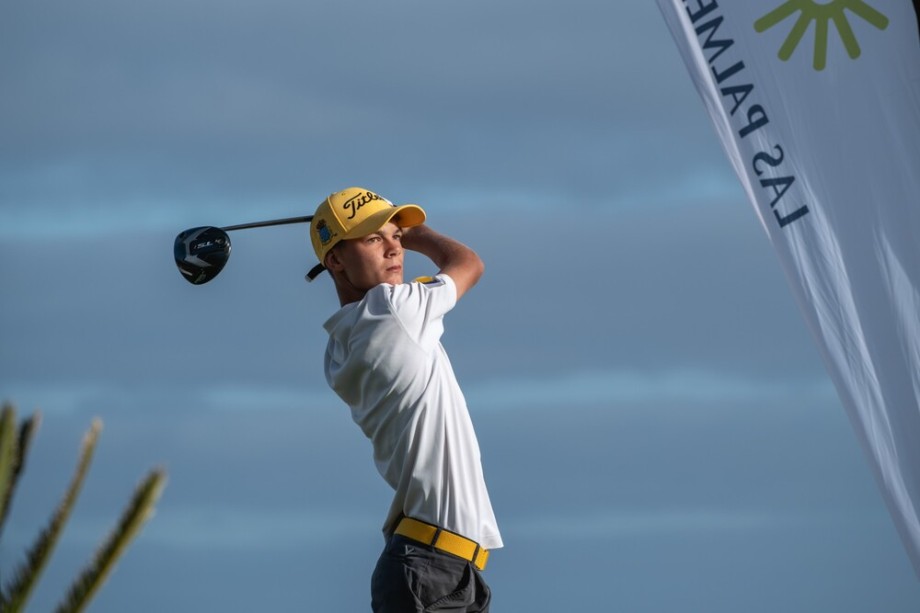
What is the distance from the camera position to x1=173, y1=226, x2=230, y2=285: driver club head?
338 inches

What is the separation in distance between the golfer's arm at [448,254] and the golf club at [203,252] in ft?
2.32

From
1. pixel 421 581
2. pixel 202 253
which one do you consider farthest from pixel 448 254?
pixel 421 581

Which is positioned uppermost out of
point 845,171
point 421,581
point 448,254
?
point 448,254

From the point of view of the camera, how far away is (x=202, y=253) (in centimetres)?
860

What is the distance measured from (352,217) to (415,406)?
3.69 ft

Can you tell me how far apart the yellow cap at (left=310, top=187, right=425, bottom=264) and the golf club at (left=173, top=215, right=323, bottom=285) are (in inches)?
17.4

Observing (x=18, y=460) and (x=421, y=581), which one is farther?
(x=421, y=581)

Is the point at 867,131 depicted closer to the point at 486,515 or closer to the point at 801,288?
the point at 801,288

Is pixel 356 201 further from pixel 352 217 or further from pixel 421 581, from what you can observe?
pixel 421 581

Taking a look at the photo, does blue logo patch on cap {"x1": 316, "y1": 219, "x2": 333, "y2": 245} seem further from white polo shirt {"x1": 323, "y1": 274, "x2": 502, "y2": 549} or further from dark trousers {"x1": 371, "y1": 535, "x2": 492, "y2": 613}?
dark trousers {"x1": 371, "y1": 535, "x2": 492, "y2": 613}

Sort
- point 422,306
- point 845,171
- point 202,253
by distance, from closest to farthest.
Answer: point 845,171
point 422,306
point 202,253

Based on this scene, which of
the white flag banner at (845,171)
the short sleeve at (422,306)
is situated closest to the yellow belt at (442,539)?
the short sleeve at (422,306)

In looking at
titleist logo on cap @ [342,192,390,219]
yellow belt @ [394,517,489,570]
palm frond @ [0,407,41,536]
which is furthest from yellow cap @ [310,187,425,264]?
palm frond @ [0,407,41,536]

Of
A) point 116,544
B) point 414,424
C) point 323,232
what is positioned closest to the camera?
point 116,544
